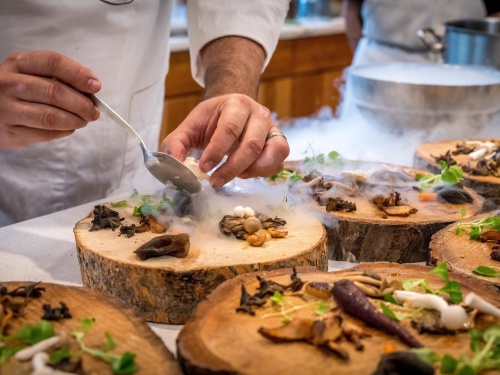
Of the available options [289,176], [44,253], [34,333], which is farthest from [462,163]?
[34,333]

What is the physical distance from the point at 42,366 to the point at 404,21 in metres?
3.56

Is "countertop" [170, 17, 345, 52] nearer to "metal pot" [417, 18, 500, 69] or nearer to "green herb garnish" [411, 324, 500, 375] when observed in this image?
Result: "metal pot" [417, 18, 500, 69]

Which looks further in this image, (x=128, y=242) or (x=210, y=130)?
(x=210, y=130)

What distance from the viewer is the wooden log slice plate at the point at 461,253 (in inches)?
64.8

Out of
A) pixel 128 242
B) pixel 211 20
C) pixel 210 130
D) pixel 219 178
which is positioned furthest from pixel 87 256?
pixel 211 20

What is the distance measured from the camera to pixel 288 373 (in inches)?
44.6

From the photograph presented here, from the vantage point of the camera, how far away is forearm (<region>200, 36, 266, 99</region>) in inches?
89.0

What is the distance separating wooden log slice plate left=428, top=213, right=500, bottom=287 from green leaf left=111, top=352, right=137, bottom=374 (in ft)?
2.70

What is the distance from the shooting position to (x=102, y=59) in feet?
7.83

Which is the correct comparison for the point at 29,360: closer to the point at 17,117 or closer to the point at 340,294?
the point at 340,294

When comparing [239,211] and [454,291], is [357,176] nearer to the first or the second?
[239,211]

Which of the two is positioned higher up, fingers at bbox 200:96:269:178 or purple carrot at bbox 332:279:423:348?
fingers at bbox 200:96:269:178

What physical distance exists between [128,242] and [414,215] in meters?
0.85

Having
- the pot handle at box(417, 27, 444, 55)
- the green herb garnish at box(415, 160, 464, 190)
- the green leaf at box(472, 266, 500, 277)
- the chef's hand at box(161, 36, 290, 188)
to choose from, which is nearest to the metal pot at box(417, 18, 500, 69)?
Result: the pot handle at box(417, 27, 444, 55)
